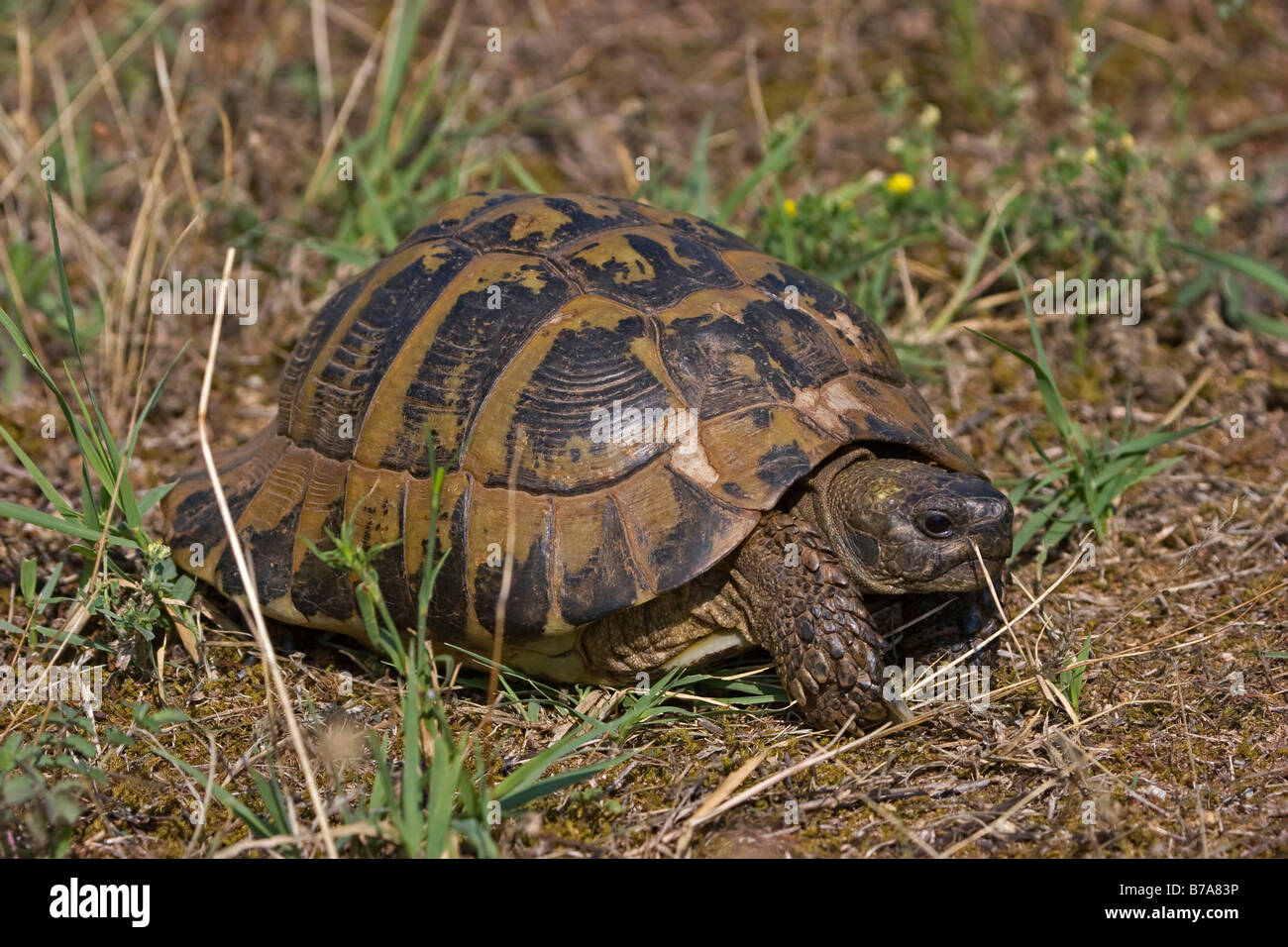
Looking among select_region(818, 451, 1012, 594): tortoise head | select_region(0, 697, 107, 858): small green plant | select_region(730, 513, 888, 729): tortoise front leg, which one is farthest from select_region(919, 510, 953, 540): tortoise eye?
select_region(0, 697, 107, 858): small green plant

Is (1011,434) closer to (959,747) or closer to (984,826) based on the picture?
(959,747)

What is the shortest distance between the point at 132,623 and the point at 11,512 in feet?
1.73

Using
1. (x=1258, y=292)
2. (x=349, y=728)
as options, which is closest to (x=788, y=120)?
(x=1258, y=292)

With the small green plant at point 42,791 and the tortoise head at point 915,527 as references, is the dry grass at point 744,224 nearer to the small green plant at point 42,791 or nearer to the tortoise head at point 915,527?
the small green plant at point 42,791

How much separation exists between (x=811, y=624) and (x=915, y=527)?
0.43 meters

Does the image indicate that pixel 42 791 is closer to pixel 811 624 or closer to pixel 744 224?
pixel 811 624

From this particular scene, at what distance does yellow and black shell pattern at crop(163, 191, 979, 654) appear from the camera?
3277 millimetres

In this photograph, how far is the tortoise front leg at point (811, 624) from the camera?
324 cm

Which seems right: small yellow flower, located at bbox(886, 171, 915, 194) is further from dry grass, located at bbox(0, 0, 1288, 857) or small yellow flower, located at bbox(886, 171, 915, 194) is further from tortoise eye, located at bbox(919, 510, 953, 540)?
tortoise eye, located at bbox(919, 510, 953, 540)

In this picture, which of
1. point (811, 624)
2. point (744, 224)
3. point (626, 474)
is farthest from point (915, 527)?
point (744, 224)

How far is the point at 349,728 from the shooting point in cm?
329

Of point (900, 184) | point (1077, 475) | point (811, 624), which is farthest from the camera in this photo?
point (900, 184)

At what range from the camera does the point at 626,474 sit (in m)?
3.32

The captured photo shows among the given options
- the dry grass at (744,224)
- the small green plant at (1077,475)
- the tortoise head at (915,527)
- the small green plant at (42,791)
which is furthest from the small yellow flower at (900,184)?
the small green plant at (42,791)
